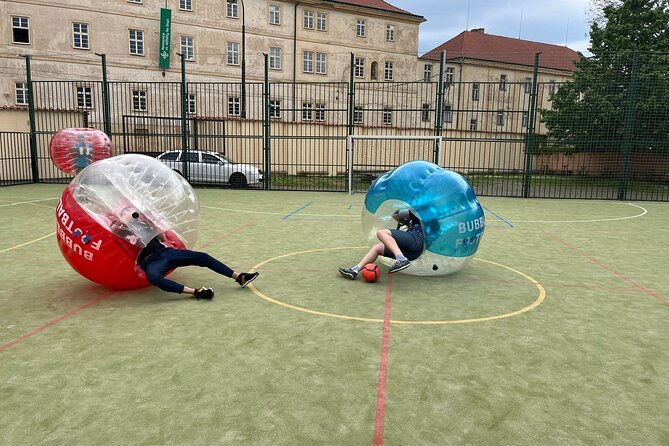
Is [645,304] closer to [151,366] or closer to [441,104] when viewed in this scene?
[151,366]

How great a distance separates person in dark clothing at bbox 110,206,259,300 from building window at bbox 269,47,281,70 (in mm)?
36886

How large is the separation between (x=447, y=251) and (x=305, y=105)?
34.5m

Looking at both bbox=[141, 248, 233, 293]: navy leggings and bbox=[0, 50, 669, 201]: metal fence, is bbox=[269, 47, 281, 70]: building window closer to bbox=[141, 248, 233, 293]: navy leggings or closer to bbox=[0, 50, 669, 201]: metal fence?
bbox=[0, 50, 669, 201]: metal fence

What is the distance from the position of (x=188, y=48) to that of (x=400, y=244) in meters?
36.2

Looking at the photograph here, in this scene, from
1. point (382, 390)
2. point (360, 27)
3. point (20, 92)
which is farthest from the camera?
point (360, 27)

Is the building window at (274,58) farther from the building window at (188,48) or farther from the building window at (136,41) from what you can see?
the building window at (136,41)

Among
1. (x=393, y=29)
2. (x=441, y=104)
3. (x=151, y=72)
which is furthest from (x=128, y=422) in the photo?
(x=393, y=29)

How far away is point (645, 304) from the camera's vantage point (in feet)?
17.7

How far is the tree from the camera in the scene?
17922 millimetres

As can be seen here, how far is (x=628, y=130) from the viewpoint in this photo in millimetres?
17266

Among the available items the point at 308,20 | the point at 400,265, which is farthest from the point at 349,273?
the point at 308,20

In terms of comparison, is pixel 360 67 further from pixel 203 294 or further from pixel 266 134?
pixel 203 294

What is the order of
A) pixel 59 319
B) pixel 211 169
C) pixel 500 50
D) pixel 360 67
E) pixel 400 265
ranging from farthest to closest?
pixel 500 50 < pixel 360 67 < pixel 211 169 < pixel 400 265 < pixel 59 319

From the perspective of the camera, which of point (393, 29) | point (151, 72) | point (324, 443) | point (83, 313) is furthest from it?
point (393, 29)
